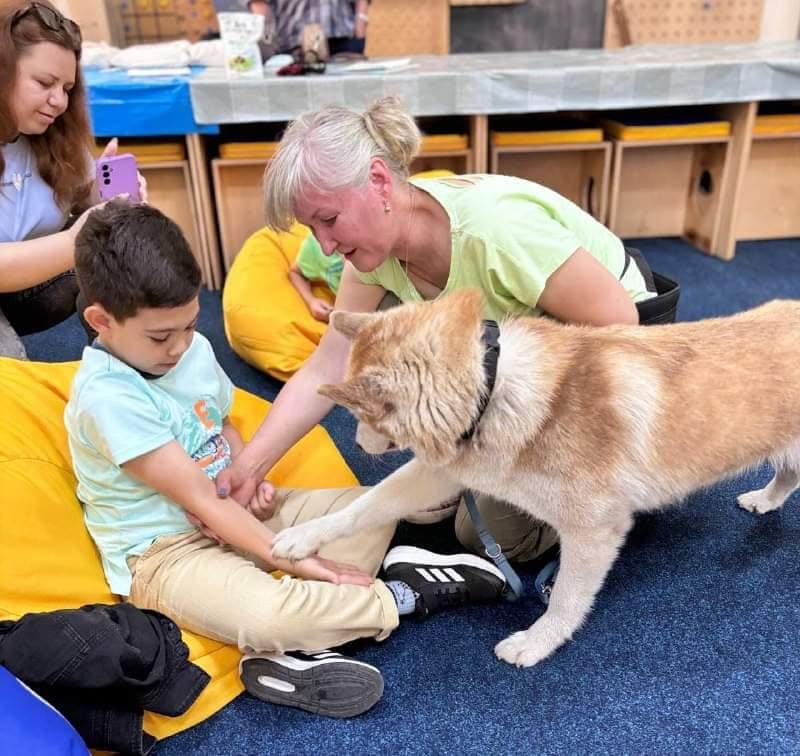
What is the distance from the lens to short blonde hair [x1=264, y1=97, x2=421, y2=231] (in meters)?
1.43

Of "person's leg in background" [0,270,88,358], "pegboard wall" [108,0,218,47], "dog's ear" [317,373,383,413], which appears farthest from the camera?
"pegboard wall" [108,0,218,47]

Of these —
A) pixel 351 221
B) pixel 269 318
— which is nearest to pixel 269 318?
pixel 269 318

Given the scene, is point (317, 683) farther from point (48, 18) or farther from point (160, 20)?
point (160, 20)

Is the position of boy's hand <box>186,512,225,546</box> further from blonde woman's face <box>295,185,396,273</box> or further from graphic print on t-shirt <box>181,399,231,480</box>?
blonde woman's face <box>295,185,396,273</box>

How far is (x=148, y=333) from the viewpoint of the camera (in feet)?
4.49

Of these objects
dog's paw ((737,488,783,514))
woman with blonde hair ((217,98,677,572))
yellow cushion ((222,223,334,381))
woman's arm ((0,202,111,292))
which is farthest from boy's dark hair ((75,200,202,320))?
dog's paw ((737,488,783,514))

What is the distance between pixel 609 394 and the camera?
4.42 feet

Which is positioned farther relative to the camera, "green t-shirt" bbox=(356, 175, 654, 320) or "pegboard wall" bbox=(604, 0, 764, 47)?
"pegboard wall" bbox=(604, 0, 764, 47)

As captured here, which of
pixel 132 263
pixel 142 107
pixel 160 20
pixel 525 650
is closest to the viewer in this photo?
pixel 132 263

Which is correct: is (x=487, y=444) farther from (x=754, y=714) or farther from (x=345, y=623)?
(x=754, y=714)

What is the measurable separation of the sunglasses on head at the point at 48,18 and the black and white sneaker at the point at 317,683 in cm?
166

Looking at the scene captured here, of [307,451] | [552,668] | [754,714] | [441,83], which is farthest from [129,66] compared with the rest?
[754,714]

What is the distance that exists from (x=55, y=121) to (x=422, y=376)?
157 cm

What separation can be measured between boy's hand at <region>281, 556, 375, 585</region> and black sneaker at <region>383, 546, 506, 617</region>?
0.43 ft
